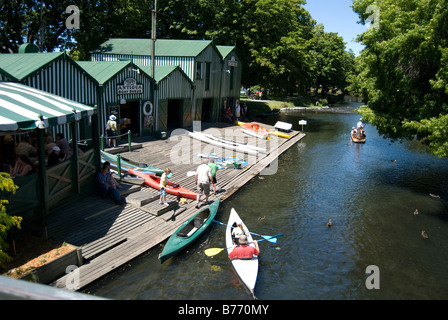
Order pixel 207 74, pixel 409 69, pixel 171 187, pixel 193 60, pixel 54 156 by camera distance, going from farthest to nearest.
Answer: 1. pixel 207 74
2. pixel 193 60
3. pixel 409 69
4. pixel 171 187
5. pixel 54 156

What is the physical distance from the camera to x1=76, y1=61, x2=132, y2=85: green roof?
20.8m

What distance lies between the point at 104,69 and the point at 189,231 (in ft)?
45.0

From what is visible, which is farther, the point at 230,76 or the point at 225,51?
the point at 230,76

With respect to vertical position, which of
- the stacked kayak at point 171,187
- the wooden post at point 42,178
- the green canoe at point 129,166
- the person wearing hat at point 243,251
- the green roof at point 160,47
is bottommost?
the person wearing hat at point 243,251

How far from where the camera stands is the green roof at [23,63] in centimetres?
1539

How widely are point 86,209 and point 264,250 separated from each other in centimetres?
639

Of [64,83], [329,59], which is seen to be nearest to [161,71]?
[64,83]

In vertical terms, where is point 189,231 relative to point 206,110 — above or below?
below

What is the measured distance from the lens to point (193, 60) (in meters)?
28.9

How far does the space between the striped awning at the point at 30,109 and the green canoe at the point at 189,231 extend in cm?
493

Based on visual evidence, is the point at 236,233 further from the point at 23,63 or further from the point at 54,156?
the point at 23,63

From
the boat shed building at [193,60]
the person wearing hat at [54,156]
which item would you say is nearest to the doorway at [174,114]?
the boat shed building at [193,60]

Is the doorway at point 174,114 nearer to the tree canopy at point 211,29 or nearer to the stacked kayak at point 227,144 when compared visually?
the stacked kayak at point 227,144
